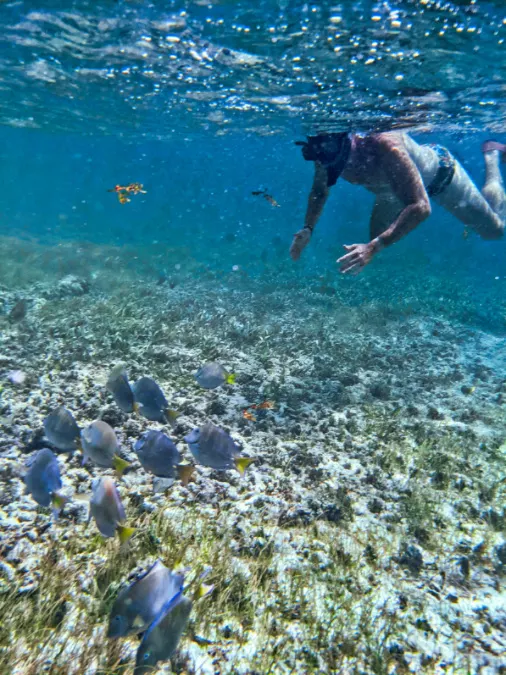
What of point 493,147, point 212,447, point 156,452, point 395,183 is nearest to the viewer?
point 156,452

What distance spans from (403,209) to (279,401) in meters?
4.13

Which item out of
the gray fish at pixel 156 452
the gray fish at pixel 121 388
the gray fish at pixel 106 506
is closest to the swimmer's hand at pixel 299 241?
the gray fish at pixel 121 388

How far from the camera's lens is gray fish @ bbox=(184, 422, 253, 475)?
3.43 meters

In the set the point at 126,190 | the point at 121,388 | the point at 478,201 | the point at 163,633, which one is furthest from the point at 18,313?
the point at 478,201

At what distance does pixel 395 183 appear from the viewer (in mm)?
5445

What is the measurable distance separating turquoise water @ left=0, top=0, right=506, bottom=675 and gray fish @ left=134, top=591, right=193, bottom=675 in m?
0.82

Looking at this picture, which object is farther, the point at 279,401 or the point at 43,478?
the point at 279,401

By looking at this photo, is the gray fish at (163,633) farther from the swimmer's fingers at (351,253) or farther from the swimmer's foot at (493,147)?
the swimmer's foot at (493,147)

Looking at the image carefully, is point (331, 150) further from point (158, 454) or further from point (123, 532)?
point (123, 532)

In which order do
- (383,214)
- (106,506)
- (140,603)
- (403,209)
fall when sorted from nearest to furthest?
(140,603)
(106,506)
(403,209)
(383,214)

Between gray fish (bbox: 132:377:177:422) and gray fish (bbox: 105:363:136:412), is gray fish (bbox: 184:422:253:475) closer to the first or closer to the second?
gray fish (bbox: 132:377:177:422)

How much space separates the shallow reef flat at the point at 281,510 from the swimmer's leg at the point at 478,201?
12.5ft

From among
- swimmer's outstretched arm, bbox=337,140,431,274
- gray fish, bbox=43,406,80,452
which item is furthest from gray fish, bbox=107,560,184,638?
swimmer's outstretched arm, bbox=337,140,431,274

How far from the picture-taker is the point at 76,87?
1942cm
